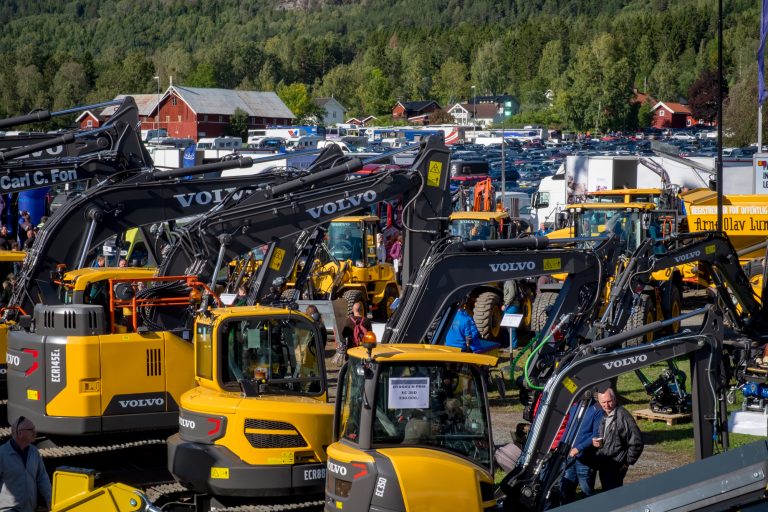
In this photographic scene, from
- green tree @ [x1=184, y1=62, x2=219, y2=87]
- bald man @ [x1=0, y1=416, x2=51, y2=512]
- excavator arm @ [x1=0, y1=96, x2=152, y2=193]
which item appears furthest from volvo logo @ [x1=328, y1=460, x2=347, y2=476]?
green tree @ [x1=184, y1=62, x2=219, y2=87]

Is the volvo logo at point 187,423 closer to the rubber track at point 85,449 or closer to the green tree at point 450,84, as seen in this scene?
the rubber track at point 85,449

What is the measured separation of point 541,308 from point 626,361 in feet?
33.7

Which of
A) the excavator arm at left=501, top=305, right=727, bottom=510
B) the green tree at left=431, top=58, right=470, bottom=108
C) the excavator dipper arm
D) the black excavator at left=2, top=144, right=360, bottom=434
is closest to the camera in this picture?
the excavator arm at left=501, top=305, right=727, bottom=510

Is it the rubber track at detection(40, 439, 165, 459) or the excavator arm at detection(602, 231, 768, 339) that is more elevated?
the excavator arm at detection(602, 231, 768, 339)

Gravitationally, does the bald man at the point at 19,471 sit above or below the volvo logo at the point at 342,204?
below

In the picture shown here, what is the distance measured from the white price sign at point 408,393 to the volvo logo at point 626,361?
2200mm

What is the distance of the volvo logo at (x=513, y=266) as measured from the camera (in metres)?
14.3

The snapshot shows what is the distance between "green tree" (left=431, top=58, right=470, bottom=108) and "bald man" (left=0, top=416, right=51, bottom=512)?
170m

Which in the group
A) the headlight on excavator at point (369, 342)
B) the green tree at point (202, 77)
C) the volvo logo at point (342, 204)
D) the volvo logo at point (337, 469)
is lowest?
the volvo logo at point (337, 469)

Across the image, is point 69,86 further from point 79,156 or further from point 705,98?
point 79,156

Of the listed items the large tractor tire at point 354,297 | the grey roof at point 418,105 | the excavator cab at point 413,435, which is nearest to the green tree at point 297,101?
the grey roof at point 418,105

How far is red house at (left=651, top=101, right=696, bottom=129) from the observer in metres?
146

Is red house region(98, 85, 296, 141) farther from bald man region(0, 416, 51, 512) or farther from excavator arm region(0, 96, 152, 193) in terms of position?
bald man region(0, 416, 51, 512)

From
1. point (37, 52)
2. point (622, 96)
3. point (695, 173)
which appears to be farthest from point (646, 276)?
point (37, 52)
